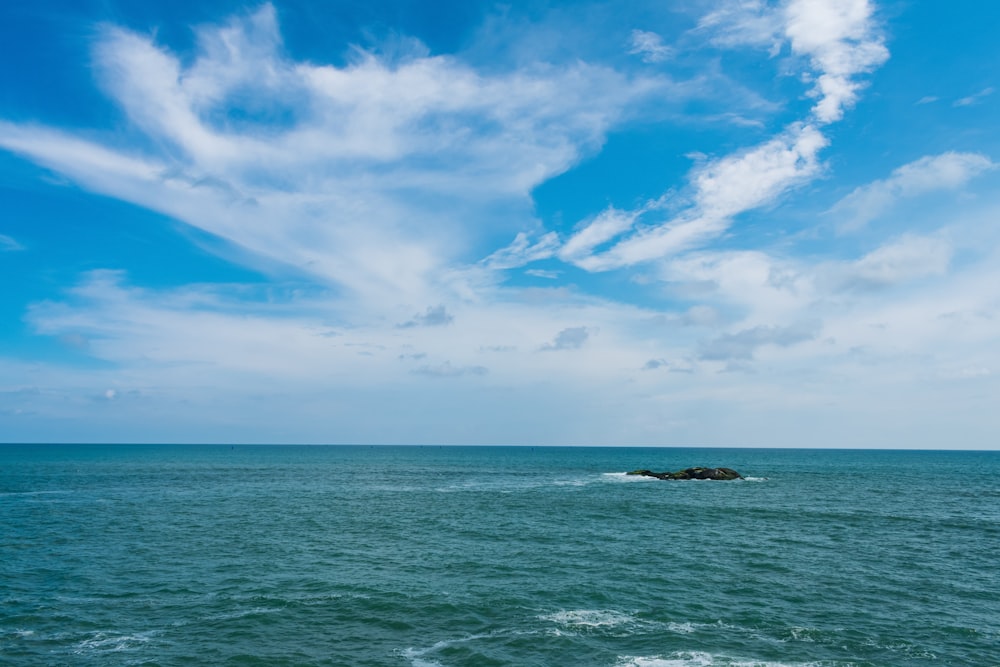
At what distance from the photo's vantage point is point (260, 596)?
35781mm

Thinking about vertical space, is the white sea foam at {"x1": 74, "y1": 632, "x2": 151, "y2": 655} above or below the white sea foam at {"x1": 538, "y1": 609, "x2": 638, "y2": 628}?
below

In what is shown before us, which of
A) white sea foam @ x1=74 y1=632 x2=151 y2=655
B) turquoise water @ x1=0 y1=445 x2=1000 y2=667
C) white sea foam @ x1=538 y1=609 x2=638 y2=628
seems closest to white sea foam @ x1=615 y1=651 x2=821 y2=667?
turquoise water @ x1=0 y1=445 x2=1000 y2=667

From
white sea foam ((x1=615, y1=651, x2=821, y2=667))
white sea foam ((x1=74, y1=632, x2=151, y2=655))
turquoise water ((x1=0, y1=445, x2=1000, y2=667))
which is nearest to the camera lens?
white sea foam ((x1=615, y1=651, x2=821, y2=667))

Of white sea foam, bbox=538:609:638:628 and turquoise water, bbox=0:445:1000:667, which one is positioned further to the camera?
white sea foam, bbox=538:609:638:628

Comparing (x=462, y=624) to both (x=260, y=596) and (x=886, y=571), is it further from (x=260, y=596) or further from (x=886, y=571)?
(x=886, y=571)

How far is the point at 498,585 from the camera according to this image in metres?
38.6

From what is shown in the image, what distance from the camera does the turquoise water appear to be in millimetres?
28188

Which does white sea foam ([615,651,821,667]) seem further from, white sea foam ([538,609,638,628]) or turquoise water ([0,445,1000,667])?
white sea foam ([538,609,638,628])

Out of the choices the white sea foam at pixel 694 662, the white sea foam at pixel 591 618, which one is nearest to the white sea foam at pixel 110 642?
the white sea foam at pixel 591 618

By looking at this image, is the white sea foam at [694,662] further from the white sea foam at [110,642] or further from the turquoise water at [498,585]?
the white sea foam at [110,642]

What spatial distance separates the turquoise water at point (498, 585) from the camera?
2819cm

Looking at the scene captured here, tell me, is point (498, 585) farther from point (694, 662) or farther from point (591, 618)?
point (694, 662)

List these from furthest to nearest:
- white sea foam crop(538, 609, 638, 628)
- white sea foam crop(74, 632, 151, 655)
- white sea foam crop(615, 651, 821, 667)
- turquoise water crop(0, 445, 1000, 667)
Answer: white sea foam crop(538, 609, 638, 628) < turquoise water crop(0, 445, 1000, 667) < white sea foam crop(74, 632, 151, 655) < white sea foam crop(615, 651, 821, 667)

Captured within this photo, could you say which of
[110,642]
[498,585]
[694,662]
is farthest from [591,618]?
[110,642]
